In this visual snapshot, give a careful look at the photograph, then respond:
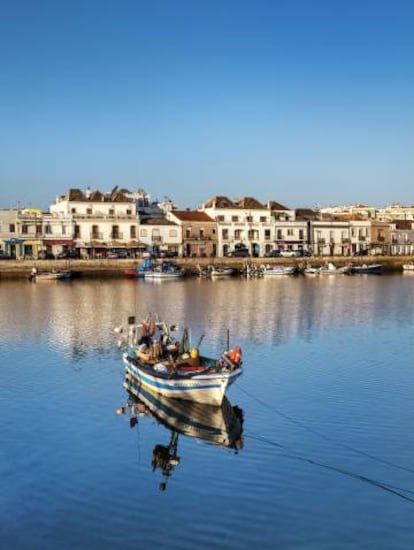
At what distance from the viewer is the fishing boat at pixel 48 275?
72.6 meters

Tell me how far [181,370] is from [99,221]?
225ft

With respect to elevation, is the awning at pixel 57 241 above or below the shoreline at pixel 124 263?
above

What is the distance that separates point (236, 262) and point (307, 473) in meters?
74.2

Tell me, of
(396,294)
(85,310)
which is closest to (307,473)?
(85,310)

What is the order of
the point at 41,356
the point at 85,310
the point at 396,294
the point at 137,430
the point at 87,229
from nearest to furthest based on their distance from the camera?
1. the point at 137,430
2. the point at 41,356
3. the point at 85,310
4. the point at 396,294
5. the point at 87,229

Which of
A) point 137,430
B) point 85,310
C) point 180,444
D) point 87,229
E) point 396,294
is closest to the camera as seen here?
point 180,444

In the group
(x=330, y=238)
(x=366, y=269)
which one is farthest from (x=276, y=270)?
(x=330, y=238)

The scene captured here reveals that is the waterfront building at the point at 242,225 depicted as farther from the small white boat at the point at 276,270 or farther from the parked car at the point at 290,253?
the small white boat at the point at 276,270

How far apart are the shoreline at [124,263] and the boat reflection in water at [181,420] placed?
5807 centimetres

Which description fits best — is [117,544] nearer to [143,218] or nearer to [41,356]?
[41,356]

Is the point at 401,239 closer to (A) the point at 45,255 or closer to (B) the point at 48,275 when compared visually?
(A) the point at 45,255

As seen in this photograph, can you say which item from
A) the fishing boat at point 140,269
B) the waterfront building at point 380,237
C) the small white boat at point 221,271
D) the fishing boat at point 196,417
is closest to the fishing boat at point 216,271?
the small white boat at point 221,271

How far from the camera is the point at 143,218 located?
300 feet

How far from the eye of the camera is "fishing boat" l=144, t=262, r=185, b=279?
76.1 meters
